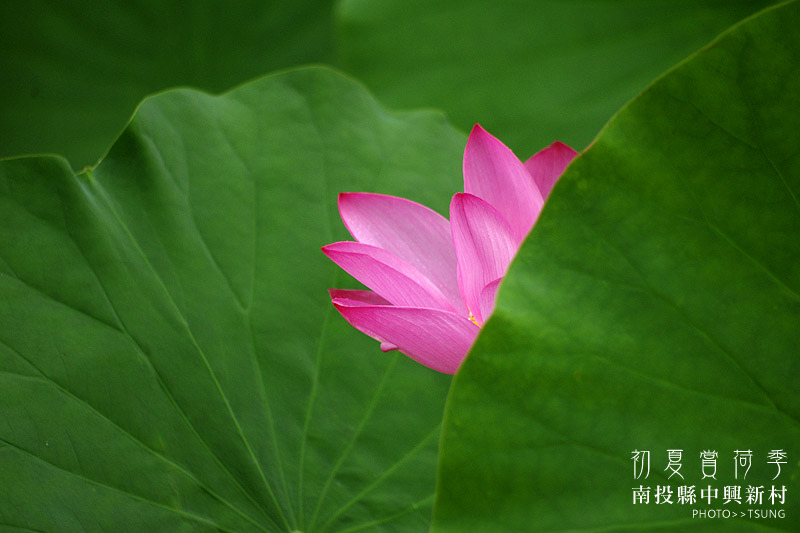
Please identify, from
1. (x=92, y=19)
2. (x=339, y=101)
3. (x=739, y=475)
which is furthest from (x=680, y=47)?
(x=92, y=19)

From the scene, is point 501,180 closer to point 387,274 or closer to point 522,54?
point 387,274

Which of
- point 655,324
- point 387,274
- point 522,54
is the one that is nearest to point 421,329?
point 387,274

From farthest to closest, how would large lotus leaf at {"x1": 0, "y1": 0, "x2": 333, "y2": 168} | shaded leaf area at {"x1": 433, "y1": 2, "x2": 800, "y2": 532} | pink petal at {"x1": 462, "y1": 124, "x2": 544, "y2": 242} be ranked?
large lotus leaf at {"x1": 0, "y1": 0, "x2": 333, "y2": 168}, pink petal at {"x1": 462, "y1": 124, "x2": 544, "y2": 242}, shaded leaf area at {"x1": 433, "y1": 2, "x2": 800, "y2": 532}

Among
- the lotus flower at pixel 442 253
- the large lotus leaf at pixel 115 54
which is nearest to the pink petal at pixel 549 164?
the lotus flower at pixel 442 253

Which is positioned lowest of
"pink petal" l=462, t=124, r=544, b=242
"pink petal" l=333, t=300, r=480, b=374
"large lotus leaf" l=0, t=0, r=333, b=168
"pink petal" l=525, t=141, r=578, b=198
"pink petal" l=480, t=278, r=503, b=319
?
"pink petal" l=333, t=300, r=480, b=374

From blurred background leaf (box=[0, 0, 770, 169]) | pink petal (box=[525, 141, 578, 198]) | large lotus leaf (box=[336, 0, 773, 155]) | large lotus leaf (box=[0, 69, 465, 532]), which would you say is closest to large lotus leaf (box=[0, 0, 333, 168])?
blurred background leaf (box=[0, 0, 770, 169])

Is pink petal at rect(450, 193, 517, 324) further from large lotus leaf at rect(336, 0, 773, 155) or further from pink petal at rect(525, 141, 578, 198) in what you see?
large lotus leaf at rect(336, 0, 773, 155)
